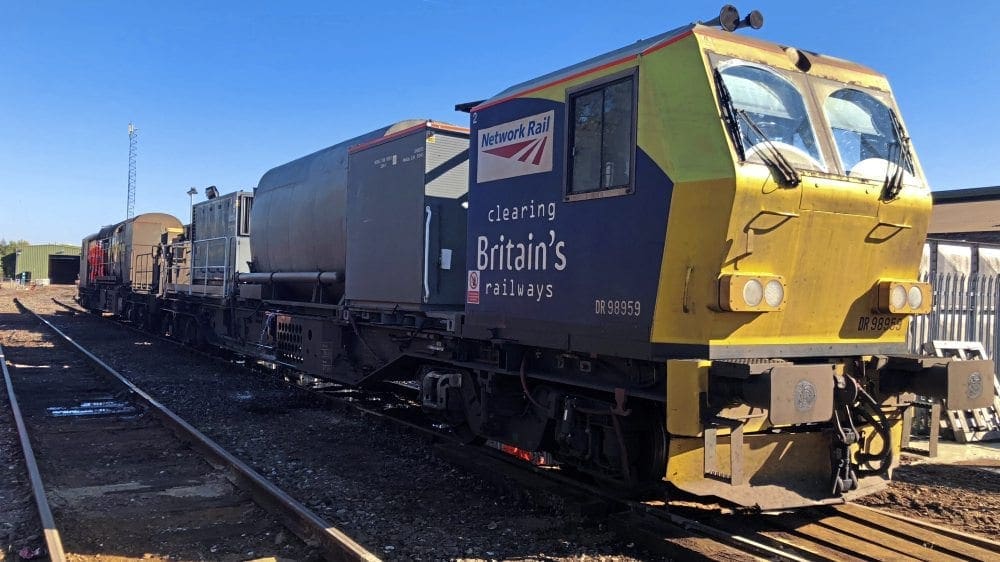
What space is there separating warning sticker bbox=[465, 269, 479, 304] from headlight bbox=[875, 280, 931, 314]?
332 centimetres

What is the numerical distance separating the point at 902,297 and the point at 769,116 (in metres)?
1.80

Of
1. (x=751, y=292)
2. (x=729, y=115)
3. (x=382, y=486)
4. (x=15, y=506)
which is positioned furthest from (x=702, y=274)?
(x=15, y=506)

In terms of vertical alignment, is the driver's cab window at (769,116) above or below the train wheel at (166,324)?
above

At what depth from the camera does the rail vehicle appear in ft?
14.9

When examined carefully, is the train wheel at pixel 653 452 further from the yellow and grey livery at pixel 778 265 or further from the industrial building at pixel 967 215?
the industrial building at pixel 967 215

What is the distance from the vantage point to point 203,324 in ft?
52.4

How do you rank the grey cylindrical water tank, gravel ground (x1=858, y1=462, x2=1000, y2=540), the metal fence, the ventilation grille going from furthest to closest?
the ventilation grille
the grey cylindrical water tank
the metal fence
gravel ground (x1=858, y1=462, x2=1000, y2=540)

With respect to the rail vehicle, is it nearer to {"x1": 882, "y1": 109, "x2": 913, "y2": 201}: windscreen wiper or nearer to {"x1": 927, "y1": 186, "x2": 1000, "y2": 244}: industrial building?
{"x1": 882, "y1": 109, "x2": 913, "y2": 201}: windscreen wiper

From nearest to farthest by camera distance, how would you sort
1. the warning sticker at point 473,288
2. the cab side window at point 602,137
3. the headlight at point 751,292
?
the headlight at point 751,292 < the cab side window at point 602,137 < the warning sticker at point 473,288

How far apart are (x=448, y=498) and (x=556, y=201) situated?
278 cm

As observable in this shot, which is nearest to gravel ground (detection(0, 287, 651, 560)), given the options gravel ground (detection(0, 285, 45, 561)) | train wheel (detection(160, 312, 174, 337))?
gravel ground (detection(0, 285, 45, 561))

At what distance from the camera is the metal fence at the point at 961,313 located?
30.8 feet

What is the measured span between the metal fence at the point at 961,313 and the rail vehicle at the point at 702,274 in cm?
442

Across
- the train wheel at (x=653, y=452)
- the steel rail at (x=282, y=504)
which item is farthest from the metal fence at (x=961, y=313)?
the steel rail at (x=282, y=504)
